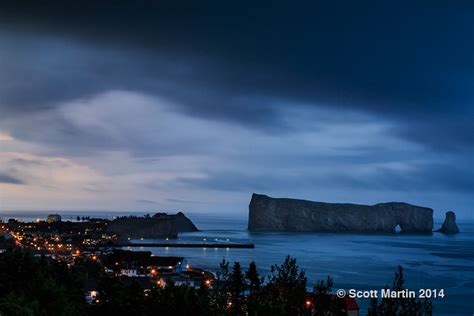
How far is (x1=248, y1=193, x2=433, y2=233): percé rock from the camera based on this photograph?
5802 inches

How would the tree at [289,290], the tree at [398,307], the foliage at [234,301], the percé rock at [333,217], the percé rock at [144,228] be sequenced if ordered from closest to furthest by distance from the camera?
1. the tree at [398,307]
2. the foliage at [234,301]
3. the tree at [289,290]
4. the percé rock at [144,228]
5. the percé rock at [333,217]

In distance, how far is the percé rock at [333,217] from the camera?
147 m

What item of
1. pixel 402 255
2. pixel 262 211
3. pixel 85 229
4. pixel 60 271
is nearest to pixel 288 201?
pixel 262 211

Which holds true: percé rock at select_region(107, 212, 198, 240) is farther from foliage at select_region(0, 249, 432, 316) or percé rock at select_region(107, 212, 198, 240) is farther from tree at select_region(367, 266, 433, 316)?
tree at select_region(367, 266, 433, 316)

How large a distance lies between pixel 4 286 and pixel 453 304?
2946 cm

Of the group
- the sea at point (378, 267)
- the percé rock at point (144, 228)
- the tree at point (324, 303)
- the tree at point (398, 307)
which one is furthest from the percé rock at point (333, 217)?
the tree at point (398, 307)

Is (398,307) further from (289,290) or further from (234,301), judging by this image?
(234,301)

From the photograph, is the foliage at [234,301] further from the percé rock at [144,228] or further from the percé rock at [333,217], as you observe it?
the percé rock at [333,217]

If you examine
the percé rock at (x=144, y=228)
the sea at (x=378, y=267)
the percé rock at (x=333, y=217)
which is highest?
the percé rock at (x=333, y=217)

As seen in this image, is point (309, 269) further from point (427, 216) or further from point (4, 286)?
point (427, 216)

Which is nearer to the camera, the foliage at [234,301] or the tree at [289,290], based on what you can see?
the foliage at [234,301]

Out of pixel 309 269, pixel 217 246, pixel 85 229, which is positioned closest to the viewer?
pixel 309 269

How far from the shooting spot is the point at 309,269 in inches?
2218

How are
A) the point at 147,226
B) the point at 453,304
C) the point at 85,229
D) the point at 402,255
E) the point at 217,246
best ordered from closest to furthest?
1. the point at 453,304
2. the point at 402,255
3. the point at 217,246
4. the point at 85,229
5. the point at 147,226
